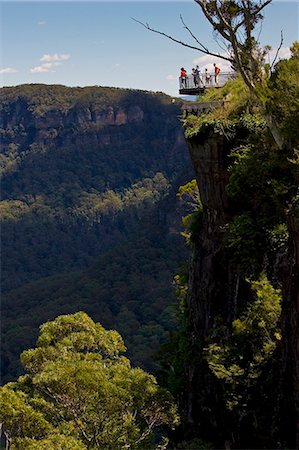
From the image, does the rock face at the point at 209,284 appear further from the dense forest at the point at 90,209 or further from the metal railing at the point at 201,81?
the dense forest at the point at 90,209

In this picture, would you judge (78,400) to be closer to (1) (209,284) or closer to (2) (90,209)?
(1) (209,284)

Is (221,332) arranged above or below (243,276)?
below

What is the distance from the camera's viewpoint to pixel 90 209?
107750 millimetres

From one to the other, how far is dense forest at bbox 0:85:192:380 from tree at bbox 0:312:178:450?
87.9 ft

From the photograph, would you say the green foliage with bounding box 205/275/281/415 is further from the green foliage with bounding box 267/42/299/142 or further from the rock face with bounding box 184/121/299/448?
the green foliage with bounding box 267/42/299/142

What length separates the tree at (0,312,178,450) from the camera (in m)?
8.55

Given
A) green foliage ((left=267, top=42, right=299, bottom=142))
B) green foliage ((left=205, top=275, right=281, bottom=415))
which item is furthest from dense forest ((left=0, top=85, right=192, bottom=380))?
green foliage ((left=267, top=42, right=299, bottom=142))

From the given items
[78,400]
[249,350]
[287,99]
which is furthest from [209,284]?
[287,99]

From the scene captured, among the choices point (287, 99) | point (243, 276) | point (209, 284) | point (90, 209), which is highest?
point (287, 99)

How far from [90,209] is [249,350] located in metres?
98.2

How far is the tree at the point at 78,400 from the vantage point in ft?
28.1

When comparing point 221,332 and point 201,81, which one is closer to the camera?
point 221,332

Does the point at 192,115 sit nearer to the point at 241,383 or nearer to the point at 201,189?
the point at 201,189

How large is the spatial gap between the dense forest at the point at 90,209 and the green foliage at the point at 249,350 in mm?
27150
